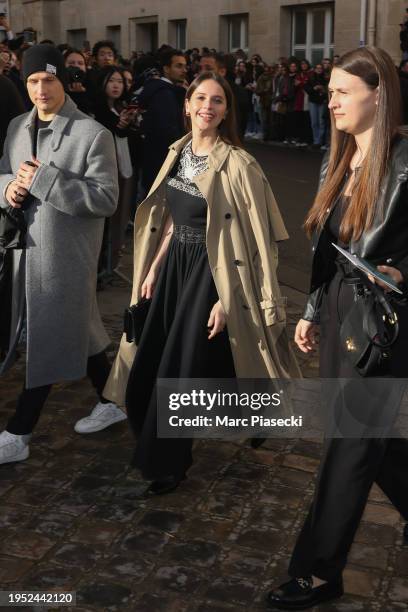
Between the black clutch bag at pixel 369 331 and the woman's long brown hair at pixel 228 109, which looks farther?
the woman's long brown hair at pixel 228 109

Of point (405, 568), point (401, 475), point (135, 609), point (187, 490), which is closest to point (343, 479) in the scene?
point (401, 475)

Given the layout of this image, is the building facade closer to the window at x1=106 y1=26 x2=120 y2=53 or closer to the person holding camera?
the window at x1=106 y1=26 x2=120 y2=53

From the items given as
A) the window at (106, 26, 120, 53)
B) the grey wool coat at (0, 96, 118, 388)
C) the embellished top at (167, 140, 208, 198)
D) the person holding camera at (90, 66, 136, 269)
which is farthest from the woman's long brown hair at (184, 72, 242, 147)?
the window at (106, 26, 120, 53)

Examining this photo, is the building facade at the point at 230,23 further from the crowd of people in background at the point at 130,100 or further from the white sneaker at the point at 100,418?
the white sneaker at the point at 100,418

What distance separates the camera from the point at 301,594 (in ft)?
11.4

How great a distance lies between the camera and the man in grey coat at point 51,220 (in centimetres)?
459

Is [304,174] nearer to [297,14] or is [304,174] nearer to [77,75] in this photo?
[77,75]

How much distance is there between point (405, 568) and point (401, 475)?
430 mm

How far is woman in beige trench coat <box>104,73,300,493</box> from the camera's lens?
4406 mm

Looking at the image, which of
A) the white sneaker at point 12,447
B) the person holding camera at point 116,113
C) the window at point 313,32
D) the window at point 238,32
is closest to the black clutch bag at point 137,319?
the white sneaker at point 12,447

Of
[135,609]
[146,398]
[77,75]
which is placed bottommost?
[135,609]

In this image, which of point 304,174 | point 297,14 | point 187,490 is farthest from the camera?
point 297,14

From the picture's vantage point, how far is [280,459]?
15.7 ft

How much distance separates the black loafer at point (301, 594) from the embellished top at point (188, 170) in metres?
1.77
